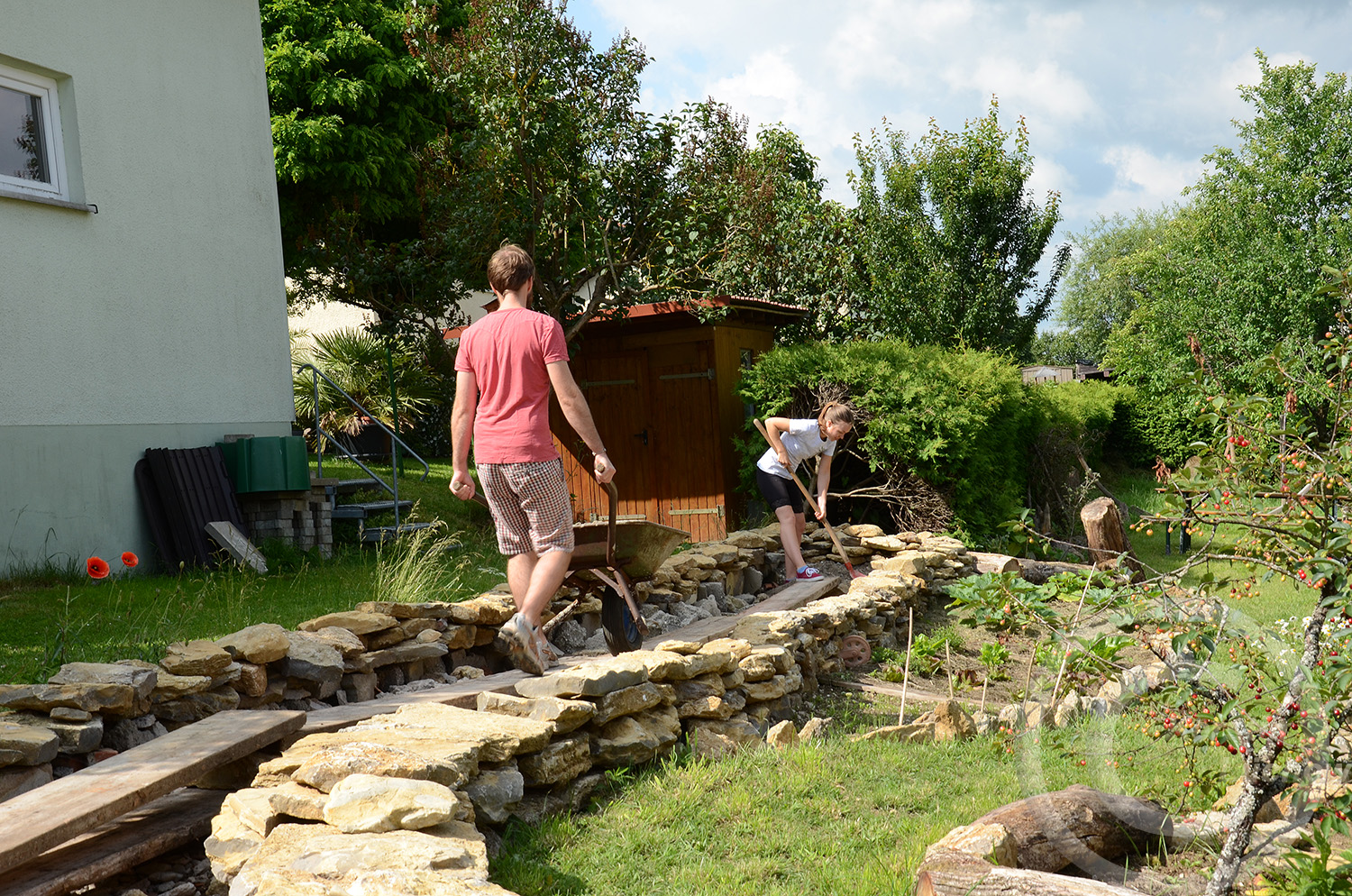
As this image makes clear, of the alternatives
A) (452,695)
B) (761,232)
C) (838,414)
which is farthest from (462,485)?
(761,232)

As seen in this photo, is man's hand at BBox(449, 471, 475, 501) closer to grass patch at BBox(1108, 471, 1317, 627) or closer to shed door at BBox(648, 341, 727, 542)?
grass patch at BBox(1108, 471, 1317, 627)

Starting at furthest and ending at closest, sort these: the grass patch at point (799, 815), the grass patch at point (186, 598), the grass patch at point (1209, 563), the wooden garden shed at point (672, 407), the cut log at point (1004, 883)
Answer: the wooden garden shed at point (672, 407), the grass patch at point (186, 598), the grass patch at point (1209, 563), the grass patch at point (799, 815), the cut log at point (1004, 883)

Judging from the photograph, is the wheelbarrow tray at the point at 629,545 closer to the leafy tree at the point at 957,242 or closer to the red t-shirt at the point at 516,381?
the red t-shirt at the point at 516,381

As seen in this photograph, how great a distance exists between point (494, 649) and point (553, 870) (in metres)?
2.66

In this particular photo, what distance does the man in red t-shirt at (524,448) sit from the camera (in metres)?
4.48

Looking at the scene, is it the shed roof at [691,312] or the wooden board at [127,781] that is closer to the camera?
the wooden board at [127,781]

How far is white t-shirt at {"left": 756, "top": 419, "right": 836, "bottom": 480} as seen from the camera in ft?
25.9

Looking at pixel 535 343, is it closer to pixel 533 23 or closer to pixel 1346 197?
pixel 533 23

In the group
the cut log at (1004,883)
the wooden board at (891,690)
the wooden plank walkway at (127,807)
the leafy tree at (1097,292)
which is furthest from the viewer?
the leafy tree at (1097,292)

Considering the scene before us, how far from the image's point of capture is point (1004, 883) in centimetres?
247

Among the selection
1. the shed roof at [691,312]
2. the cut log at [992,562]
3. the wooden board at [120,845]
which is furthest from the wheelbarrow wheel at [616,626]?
the shed roof at [691,312]

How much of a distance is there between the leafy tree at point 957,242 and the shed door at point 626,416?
5055 millimetres

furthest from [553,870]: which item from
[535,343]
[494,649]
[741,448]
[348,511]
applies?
[741,448]

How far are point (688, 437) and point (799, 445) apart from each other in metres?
3.22
